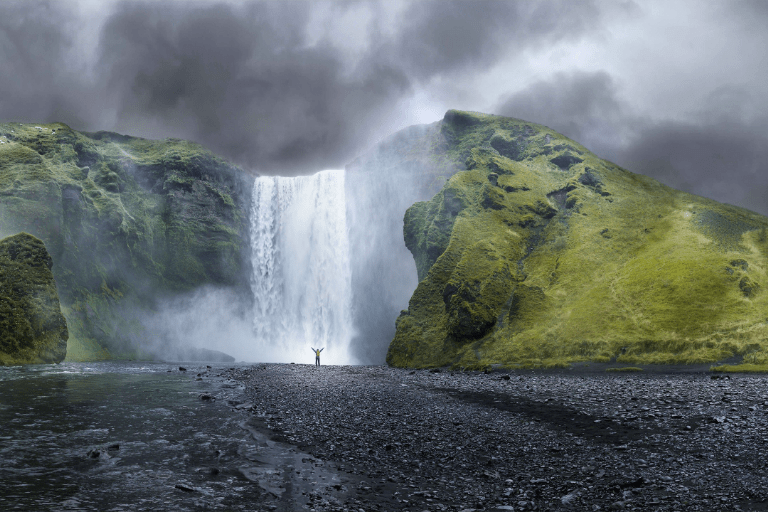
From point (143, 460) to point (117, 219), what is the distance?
96.7 meters

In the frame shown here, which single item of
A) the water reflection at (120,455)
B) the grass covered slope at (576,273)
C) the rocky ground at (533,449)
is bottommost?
the water reflection at (120,455)

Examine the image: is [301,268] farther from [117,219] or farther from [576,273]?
[576,273]

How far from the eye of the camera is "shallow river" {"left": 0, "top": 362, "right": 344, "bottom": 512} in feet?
30.9

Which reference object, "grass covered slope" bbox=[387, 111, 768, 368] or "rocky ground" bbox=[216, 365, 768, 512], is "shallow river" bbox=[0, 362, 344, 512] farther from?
"grass covered slope" bbox=[387, 111, 768, 368]

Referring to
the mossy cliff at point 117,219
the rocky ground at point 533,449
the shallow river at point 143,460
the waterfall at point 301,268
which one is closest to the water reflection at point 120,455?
the shallow river at point 143,460

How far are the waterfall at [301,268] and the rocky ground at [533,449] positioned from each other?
64.6 meters

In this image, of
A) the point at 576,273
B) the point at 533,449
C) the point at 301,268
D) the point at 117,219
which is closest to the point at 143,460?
the point at 533,449

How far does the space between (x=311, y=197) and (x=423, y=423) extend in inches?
3340

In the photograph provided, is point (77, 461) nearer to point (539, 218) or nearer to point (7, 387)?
point (7, 387)

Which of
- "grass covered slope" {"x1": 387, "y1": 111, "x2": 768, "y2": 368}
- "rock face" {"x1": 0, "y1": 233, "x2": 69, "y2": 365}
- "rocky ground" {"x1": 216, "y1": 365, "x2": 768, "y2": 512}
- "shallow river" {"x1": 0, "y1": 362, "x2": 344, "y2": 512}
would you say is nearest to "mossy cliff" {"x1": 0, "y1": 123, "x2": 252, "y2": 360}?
"rock face" {"x1": 0, "y1": 233, "x2": 69, "y2": 365}

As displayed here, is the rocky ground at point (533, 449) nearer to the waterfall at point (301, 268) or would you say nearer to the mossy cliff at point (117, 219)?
the waterfall at point (301, 268)

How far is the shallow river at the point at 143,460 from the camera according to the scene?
9.41 meters

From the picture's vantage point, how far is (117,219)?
94188 mm

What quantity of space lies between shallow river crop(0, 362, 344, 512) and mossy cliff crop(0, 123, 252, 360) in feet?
238
